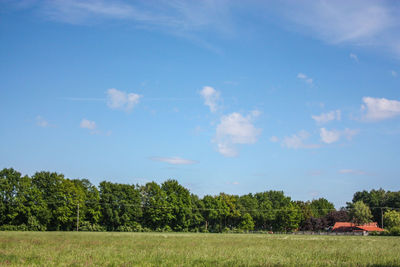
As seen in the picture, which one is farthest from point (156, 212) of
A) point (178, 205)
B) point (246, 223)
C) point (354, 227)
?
point (354, 227)

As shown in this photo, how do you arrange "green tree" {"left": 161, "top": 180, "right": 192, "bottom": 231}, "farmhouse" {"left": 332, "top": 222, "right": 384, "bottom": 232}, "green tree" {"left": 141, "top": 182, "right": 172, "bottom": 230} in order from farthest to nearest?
"farmhouse" {"left": 332, "top": 222, "right": 384, "bottom": 232} → "green tree" {"left": 161, "top": 180, "right": 192, "bottom": 231} → "green tree" {"left": 141, "top": 182, "right": 172, "bottom": 230}

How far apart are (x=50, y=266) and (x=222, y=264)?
9414 mm

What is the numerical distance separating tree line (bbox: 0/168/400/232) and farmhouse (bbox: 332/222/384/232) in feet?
12.9

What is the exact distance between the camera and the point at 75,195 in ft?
332

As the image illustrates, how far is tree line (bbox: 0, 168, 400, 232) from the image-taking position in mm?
93750

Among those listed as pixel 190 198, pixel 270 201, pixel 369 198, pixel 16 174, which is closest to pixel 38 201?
pixel 16 174

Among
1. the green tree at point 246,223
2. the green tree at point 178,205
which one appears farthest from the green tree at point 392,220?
the green tree at point 178,205

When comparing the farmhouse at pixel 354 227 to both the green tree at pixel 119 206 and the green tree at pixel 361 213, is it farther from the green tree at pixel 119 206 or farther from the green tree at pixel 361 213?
the green tree at pixel 119 206

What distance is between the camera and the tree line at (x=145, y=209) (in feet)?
308

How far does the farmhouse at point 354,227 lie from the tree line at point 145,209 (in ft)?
12.9

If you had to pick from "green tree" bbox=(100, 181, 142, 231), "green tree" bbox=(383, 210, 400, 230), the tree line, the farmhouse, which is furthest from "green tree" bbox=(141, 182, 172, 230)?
the farmhouse

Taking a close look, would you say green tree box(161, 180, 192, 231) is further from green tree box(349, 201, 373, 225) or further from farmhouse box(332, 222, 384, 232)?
farmhouse box(332, 222, 384, 232)

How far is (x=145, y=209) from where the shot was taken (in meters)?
114

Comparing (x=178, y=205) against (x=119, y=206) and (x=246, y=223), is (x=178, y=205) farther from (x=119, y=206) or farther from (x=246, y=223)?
(x=246, y=223)
